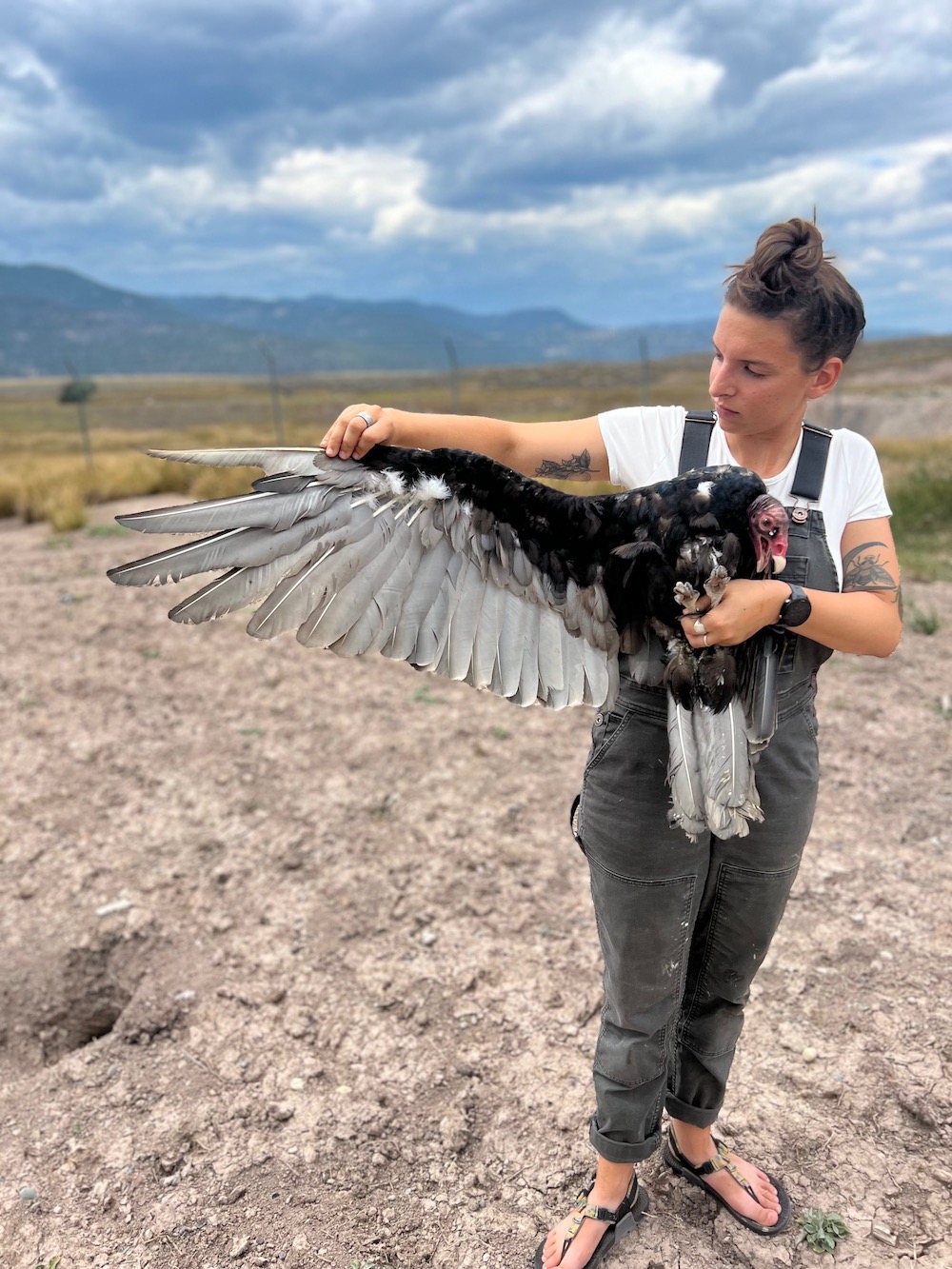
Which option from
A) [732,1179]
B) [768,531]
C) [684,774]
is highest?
[768,531]

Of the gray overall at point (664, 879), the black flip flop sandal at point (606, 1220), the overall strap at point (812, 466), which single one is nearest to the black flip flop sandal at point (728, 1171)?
the black flip flop sandal at point (606, 1220)

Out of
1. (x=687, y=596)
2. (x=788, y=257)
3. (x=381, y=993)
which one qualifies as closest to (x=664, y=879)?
(x=687, y=596)

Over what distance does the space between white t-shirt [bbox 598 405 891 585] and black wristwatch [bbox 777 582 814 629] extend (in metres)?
0.23

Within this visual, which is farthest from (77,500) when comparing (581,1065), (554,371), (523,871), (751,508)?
(554,371)

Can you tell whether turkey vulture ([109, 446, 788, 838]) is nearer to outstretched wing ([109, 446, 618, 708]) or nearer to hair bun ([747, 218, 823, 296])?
outstretched wing ([109, 446, 618, 708])

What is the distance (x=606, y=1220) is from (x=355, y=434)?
208 centimetres

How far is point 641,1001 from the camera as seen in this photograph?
1.98 metres

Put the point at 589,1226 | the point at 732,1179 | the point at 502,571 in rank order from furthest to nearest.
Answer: the point at 732,1179, the point at 589,1226, the point at 502,571

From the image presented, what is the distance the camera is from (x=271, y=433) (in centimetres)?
Answer: 2489

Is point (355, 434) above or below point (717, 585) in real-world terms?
above

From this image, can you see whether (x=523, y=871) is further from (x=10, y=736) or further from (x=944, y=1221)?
(x=10, y=736)

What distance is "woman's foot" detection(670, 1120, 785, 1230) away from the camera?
2281 millimetres

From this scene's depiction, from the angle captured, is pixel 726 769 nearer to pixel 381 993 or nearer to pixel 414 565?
pixel 414 565

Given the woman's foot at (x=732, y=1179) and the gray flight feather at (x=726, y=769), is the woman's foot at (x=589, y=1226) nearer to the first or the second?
the woman's foot at (x=732, y=1179)
